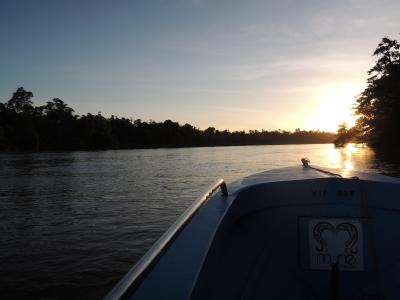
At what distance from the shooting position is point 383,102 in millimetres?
55344

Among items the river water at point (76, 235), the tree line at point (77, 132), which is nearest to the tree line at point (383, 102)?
the river water at point (76, 235)

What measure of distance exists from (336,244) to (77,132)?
13837cm

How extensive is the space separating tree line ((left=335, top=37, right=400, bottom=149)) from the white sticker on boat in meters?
54.4

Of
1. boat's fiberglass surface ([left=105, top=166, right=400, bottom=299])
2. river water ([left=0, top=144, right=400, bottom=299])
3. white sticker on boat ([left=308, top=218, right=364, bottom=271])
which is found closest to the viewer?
boat's fiberglass surface ([left=105, top=166, right=400, bottom=299])

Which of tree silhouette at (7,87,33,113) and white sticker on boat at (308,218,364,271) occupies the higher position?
tree silhouette at (7,87,33,113)

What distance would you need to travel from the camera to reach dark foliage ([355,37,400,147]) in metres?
53.2

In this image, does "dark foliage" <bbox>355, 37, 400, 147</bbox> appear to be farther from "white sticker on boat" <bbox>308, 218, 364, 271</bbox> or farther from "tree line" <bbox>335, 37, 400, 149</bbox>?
"white sticker on boat" <bbox>308, 218, 364, 271</bbox>

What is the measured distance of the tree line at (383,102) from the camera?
53.2 m

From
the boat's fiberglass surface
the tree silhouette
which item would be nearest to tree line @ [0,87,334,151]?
the tree silhouette

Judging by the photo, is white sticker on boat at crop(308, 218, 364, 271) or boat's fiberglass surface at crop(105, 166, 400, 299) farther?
white sticker on boat at crop(308, 218, 364, 271)

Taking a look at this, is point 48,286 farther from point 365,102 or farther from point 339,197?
point 365,102

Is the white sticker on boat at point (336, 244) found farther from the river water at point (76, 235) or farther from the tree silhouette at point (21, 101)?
the tree silhouette at point (21, 101)

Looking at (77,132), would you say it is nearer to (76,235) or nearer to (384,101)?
(384,101)

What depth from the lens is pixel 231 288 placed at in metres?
3.36
